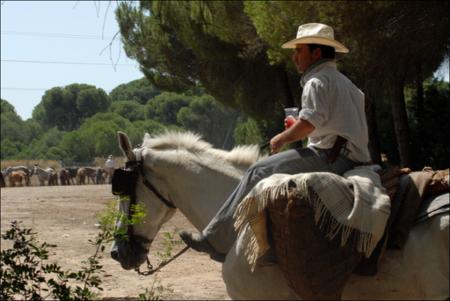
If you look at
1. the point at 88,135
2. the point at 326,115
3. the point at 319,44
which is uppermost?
the point at 319,44

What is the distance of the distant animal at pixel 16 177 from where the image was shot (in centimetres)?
4981

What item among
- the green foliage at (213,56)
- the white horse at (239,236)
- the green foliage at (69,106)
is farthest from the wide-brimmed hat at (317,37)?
the green foliage at (69,106)

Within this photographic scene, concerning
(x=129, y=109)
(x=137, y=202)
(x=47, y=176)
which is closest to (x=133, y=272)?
(x=137, y=202)

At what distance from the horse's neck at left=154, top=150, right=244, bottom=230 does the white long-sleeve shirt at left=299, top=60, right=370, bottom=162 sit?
4.03 ft

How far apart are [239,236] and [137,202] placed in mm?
1676

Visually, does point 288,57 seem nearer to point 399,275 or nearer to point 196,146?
point 196,146

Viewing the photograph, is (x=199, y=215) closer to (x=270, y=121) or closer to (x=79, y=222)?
(x=79, y=222)

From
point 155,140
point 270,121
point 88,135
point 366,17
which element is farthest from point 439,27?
point 88,135

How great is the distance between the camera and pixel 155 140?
604cm

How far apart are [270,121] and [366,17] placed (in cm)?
1425

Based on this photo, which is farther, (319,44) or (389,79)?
(389,79)

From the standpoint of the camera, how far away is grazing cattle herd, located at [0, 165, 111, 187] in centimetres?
5063

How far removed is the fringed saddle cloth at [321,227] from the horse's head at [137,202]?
1.79 metres

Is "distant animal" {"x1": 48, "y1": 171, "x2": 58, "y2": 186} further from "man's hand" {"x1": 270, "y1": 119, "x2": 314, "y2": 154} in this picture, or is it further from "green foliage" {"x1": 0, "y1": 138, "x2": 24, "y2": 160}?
"man's hand" {"x1": 270, "y1": 119, "x2": 314, "y2": 154}
